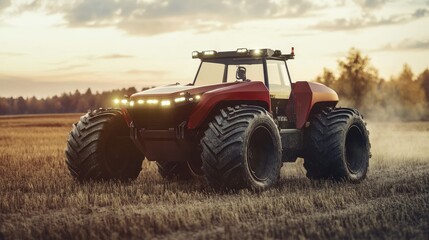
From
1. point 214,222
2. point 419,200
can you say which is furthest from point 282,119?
point 214,222

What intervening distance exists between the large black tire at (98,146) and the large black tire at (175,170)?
1.03 m

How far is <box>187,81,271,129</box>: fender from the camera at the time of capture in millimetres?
10680

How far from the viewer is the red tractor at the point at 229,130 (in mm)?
10625

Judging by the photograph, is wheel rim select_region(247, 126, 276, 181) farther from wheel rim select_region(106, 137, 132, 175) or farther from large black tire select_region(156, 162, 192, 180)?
wheel rim select_region(106, 137, 132, 175)

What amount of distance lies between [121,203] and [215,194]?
1520mm

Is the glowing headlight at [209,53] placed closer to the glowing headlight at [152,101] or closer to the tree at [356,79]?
the glowing headlight at [152,101]

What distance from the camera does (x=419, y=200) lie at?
10172 millimetres

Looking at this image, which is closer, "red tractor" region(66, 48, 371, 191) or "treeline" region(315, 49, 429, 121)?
"red tractor" region(66, 48, 371, 191)

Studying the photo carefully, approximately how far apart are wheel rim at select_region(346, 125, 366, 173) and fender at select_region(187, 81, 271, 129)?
11.0 feet

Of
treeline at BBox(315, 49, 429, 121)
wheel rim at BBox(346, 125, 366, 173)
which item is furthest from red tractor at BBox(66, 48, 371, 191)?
treeline at BBox(315, 49, 429, 121)

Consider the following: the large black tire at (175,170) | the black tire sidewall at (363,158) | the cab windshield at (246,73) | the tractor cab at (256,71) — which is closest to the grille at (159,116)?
the tractor cab at (256,71)

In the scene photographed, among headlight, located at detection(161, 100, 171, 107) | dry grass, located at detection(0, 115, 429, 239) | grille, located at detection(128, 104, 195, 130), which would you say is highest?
headlight, located at detection(161, 100, 171, 107)

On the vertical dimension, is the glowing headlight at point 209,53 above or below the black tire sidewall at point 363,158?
above

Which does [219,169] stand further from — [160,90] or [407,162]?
[407,162]
